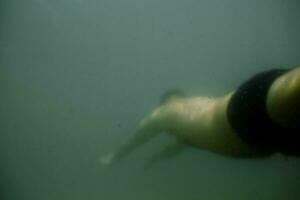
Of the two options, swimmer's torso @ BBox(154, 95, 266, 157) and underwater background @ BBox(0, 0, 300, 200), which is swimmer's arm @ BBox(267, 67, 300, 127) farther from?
underwater background @ BBox(0, 0, 300, 200)

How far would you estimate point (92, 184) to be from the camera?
14977 mm

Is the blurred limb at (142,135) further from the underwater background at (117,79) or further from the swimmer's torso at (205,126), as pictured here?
the underwater background at (117,79)

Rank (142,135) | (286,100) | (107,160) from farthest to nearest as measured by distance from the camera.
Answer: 1. (107,160)
2. (142,135)
3. (286,100)

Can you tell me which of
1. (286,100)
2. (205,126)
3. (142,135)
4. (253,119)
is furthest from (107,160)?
(286,100)

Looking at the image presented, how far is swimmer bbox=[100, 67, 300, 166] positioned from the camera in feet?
6.29

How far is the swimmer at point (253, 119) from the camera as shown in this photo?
6.29ft

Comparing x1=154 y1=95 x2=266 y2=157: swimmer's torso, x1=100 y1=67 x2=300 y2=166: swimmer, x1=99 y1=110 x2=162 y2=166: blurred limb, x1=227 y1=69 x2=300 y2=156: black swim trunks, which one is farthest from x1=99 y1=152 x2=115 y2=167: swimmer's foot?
x1=227 y1=69 x2=300 y2=156: black swim trunks

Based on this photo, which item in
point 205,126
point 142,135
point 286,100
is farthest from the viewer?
point 142,135

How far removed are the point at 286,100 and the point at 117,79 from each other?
82.4ft

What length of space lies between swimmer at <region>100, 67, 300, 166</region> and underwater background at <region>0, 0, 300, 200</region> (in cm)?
744

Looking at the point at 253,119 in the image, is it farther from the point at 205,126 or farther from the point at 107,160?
the point at 107,160

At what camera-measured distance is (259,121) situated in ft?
6.93

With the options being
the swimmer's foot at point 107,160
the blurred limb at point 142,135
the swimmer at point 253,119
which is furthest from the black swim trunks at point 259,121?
the swimmer's foot at point 107,160

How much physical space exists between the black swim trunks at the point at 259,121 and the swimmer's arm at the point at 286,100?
0.06 meters
